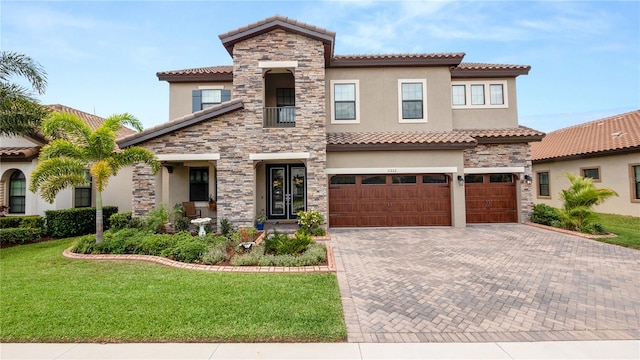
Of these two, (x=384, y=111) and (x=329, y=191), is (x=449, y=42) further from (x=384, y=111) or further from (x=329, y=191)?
(x=329, y=191)

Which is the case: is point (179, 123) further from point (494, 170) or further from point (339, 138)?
point (494, 170)

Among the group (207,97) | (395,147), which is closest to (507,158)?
(395,147)

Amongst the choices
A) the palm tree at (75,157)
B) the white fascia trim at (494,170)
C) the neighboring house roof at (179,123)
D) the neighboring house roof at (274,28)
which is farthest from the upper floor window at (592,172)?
the palm tree at (75,157)

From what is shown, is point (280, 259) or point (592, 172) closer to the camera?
point (280, 259)

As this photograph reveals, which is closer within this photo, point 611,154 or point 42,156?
point 42,156

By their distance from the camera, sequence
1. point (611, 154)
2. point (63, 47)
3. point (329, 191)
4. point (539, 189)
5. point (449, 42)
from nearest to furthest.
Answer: point (329, 191), point (63, 47), point (611, 154), point (449, 42), point (539, 189)

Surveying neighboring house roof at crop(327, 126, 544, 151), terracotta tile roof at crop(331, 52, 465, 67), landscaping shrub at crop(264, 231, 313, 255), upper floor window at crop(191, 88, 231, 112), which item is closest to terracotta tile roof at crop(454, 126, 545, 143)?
neighboring house roof at crop(327, 126, 544, 151)

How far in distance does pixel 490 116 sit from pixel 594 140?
9.30 m

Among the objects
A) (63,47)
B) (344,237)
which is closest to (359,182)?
(344,237)

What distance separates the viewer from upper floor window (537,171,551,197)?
786 inches

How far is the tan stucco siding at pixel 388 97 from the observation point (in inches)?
549

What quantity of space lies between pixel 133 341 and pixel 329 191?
9575mm

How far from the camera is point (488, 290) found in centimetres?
557

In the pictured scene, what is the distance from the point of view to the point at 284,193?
47.1 ft
